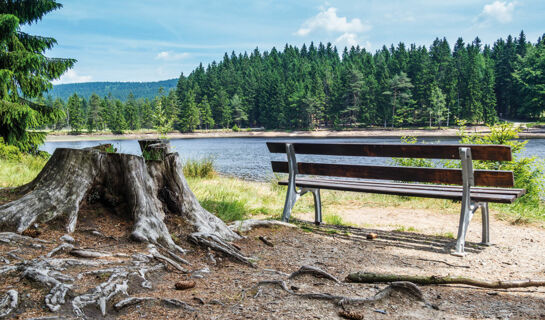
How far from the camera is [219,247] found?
3.36 metres

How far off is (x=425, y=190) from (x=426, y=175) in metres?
0.18

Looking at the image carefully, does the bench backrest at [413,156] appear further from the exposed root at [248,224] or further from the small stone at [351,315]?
the small stone at [351,315]

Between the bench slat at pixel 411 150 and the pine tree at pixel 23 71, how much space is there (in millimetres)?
8217

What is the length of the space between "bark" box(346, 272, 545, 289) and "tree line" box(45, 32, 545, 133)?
5904 centimetres

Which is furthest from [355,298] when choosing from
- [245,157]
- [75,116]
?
[75,116]

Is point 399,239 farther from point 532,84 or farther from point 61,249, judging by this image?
point 532,84

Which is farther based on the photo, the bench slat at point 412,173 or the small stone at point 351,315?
the bench slat at point 412,173

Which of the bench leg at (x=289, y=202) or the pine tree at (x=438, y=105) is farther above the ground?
the pine tree at (x=438, y=105)

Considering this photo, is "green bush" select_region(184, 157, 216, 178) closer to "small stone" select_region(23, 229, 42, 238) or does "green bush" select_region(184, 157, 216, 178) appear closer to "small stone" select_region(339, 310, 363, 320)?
"small stone" select_region(23, 229, 42, 238)

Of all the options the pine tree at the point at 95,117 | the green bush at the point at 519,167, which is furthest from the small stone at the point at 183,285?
the pine tree at the point at 95,117

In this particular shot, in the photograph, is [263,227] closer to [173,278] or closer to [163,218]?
[163,218]

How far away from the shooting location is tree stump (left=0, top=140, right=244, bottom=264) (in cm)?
320

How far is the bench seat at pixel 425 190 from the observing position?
4.19 metres

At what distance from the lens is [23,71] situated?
34.7 feet
